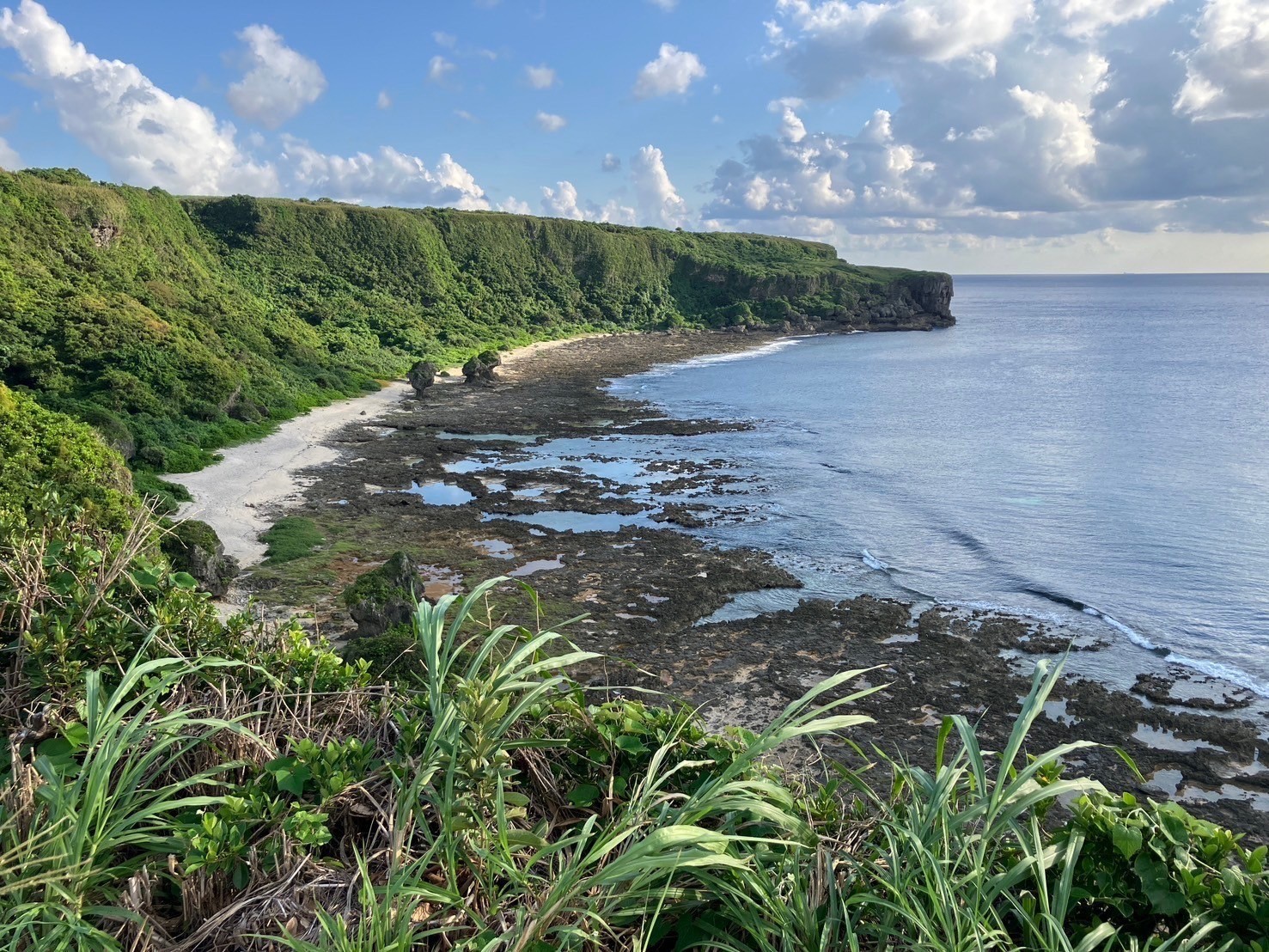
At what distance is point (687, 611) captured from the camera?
67.6 ft

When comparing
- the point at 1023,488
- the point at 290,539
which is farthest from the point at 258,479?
the point at 1023,488

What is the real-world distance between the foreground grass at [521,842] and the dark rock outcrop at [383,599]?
493 inches

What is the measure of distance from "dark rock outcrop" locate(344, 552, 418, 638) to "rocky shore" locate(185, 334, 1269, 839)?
791 mm

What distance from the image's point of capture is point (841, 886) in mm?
3479

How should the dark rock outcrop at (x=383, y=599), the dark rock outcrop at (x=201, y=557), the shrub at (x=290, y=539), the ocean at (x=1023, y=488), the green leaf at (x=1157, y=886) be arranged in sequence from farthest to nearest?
the shrub at (x=290, y=539) → the ocean at (x=1023, y=488) → the dark rock outcrop at (x=201, y=557) → the dark rock outcrop at (x=383, y=599) → the green leaf at (x=1157, y=886)

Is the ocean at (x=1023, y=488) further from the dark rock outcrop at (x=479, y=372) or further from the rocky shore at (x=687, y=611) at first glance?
the dark rock outcrop at (x=479, y=372)

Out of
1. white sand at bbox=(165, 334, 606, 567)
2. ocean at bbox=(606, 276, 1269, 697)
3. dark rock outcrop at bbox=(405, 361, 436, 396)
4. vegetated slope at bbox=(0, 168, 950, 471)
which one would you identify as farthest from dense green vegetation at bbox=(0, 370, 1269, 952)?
dark rock outcrop at bbox=(405, 361, 436, 396)

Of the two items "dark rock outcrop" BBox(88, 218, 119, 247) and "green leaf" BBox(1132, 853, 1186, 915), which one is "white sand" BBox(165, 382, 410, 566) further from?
"green leaf" BBox(1132, 853, 1186, 915)

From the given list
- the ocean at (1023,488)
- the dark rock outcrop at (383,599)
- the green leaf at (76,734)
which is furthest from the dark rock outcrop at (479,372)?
the green leaf at (76,734)

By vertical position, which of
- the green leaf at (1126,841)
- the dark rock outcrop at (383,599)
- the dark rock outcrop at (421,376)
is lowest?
the dark rock outcrop at (383,599)

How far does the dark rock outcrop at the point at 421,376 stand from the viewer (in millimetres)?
54969

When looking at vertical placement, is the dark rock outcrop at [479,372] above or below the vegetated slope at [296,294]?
below

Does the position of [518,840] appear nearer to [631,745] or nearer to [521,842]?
[521,842]

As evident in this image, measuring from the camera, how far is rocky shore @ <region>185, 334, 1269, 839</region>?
15.1 metres
